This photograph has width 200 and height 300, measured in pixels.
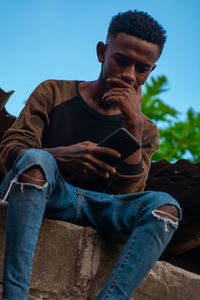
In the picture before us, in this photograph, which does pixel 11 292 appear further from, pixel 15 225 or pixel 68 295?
pixel 68 295

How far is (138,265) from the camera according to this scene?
210 cm

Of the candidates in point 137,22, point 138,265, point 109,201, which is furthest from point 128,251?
point 137,22

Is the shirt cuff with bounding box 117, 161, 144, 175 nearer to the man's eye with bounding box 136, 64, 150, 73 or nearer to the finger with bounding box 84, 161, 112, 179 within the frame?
the finger with bounding box 84, 161, 112, 179

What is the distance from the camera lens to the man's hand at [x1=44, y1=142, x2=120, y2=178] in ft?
7.80

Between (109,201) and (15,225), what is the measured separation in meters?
0.66

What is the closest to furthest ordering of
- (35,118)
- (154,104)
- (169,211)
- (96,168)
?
(169,211), (96,168), (35,118), (154,104)

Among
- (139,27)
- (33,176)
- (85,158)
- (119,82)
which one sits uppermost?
(139,27)

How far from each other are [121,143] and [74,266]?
2.50ft

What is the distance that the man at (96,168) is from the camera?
204 centimetres

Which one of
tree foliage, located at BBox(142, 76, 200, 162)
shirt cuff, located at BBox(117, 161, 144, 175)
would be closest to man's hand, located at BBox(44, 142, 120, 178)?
shirt cuff, located at BBox(117, 161, 144, 175)

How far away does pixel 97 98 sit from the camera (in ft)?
9.59

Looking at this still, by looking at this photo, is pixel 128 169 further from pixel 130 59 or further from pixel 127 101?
pixel 130 59

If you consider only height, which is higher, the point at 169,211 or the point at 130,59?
the point at 130,59

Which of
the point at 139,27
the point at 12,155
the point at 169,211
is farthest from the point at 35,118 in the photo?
the point at 169,211
